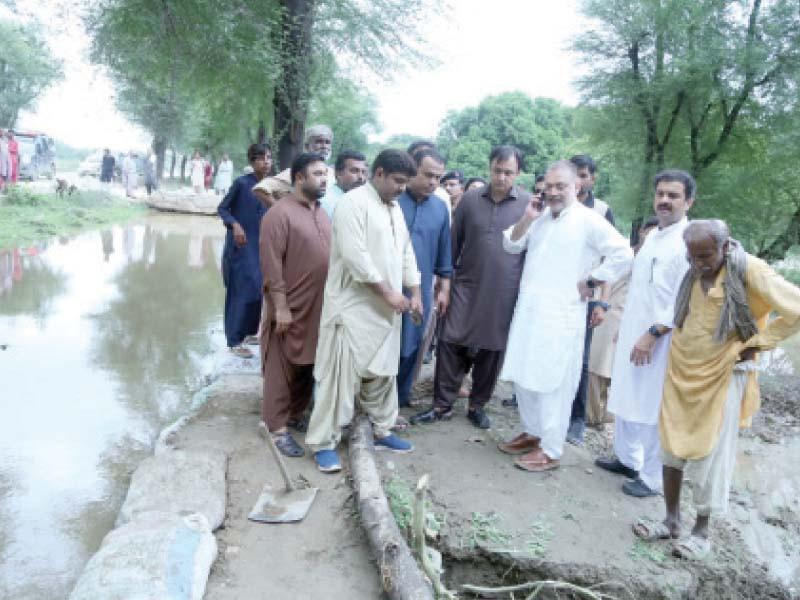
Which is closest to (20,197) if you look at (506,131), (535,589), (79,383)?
(79,383)

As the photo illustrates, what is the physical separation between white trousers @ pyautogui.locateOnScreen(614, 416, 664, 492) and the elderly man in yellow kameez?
0.54m

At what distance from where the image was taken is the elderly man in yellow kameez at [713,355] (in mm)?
3053

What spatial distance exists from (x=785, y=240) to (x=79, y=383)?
31.6 feet

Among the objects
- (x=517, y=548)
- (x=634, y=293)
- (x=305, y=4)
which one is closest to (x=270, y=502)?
(x=517, y=548)

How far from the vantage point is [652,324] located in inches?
146

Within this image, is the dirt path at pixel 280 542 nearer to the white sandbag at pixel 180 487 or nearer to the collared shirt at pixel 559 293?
the white sandbag at pixel 180 487

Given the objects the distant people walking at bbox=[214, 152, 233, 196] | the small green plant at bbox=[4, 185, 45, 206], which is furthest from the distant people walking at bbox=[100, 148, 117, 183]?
the small green plant at bbox=[4, 185, 45, 206]

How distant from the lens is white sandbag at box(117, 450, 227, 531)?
3.15 m

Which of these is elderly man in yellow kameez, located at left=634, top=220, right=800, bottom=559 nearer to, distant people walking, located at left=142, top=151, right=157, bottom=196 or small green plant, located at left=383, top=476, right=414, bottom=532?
small green plant, located at left=383, top=476, right=414, bottom=532

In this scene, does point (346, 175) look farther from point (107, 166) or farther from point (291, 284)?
point (107, 166)

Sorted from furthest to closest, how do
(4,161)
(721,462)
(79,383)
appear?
(4,161), (79,383), (721,462)

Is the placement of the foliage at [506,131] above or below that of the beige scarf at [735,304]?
above

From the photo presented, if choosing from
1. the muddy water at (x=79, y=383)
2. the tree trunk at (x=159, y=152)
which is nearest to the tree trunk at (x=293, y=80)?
the muddy water at (x=79, y=383)

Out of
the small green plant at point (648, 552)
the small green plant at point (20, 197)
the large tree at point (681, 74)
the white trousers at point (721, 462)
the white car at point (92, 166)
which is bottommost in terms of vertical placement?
the white car at point (92, 166)
